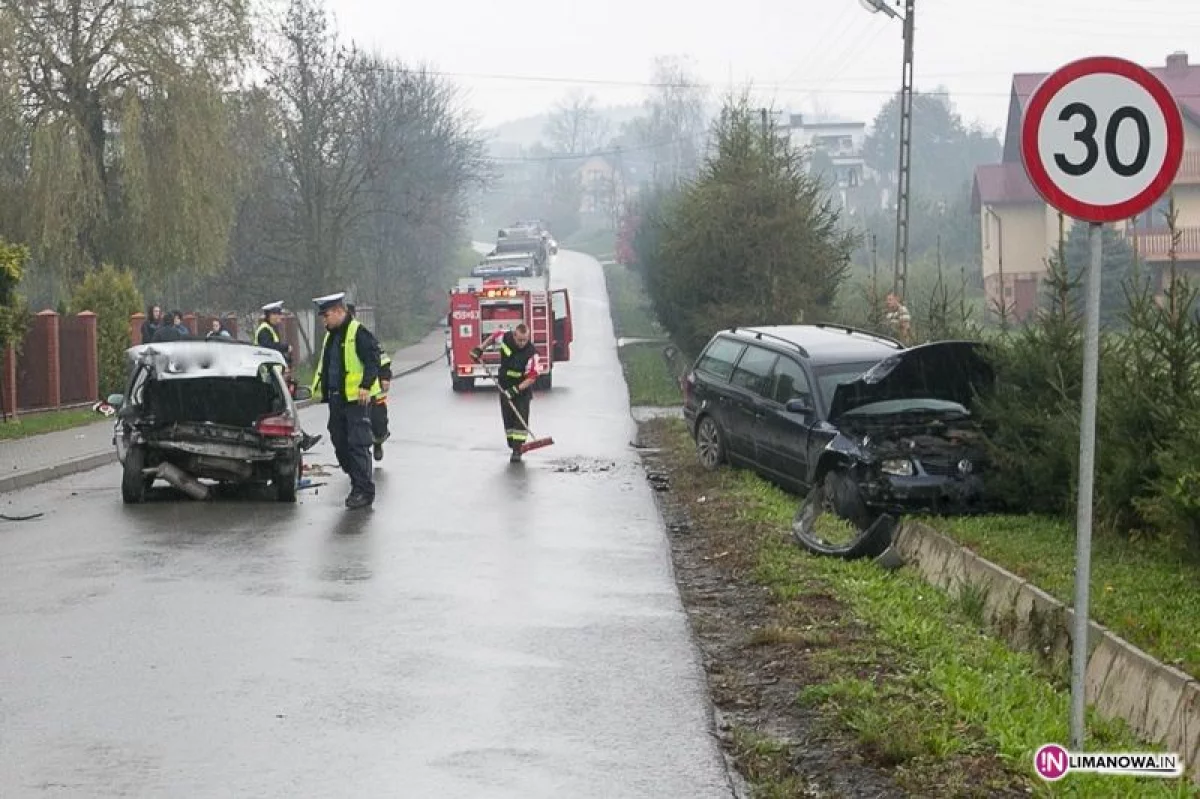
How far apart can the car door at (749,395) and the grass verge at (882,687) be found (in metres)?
4.69

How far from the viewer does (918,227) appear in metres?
80.9

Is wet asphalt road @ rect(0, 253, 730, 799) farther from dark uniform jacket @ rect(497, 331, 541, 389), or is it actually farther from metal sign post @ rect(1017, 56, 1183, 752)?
dark uniform jacket @ rect(497, 331, 541, 389)

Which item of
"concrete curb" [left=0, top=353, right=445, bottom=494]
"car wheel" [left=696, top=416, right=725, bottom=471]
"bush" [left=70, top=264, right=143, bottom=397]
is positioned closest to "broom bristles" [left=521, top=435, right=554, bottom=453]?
"car wheel" [left=696, top=416, right=725, bottom=471]

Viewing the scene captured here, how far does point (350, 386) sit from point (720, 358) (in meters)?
4.96

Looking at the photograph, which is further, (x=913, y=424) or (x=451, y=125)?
(x=451, y=125)

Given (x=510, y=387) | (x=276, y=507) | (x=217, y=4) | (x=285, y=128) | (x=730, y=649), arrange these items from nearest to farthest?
(x=730, y=649), (x=276, y=507), (x=510, y=387), (x=217, y=4), (x=285, y=128)

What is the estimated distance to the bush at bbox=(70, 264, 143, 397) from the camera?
35.2 metres

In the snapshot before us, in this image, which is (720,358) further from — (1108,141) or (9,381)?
(9,381)

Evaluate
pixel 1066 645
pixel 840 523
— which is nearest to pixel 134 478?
pixel 840 523

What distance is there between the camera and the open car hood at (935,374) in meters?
14.8

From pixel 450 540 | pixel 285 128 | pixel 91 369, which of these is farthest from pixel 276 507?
pixel 285 128

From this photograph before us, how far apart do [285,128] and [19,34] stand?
59.5 feet

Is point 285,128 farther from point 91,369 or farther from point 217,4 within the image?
point 91,369

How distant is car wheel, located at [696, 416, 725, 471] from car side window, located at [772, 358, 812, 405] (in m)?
1.88
